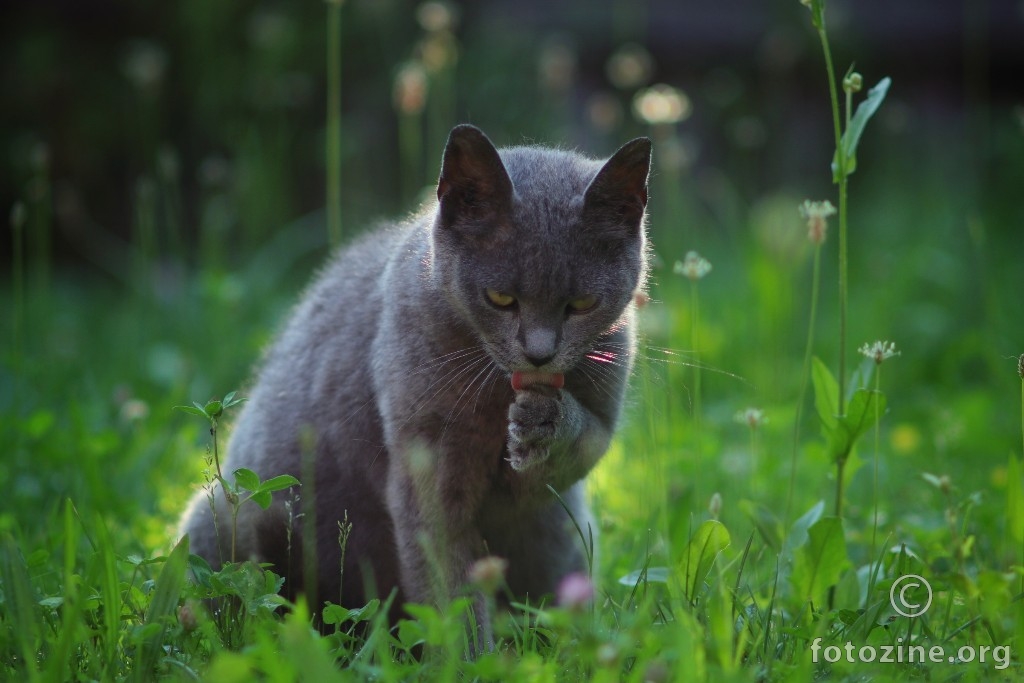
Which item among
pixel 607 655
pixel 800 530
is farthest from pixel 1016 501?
pixel 607 655

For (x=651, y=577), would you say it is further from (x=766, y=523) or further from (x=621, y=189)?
(x=621, y=189)

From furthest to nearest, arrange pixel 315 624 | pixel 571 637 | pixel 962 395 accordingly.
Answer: pixel 962 395 < pixel 315 624 < pixel 571 637

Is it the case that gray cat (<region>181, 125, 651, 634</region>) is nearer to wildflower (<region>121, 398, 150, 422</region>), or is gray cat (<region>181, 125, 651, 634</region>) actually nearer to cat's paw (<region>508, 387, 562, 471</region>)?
cat's paw (<region>508, 387, 562, 471</region>)

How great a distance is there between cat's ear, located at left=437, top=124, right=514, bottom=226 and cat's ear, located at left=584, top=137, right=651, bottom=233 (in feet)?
0.64

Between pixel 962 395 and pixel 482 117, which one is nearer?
pixel 962 395

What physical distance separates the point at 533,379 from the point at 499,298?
0.63 feet

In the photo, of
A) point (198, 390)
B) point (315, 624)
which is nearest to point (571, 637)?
point (315, 624)

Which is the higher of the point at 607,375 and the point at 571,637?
the point at 607,375

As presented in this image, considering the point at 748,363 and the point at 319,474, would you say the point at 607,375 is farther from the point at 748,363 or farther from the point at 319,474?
the point at 748,363

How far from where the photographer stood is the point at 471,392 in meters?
2.40

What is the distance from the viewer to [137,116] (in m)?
5.99

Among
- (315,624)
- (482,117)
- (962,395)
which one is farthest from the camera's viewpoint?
(482,117)

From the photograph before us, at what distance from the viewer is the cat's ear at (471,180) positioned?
2.29 m

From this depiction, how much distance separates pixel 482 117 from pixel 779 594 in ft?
12.5
